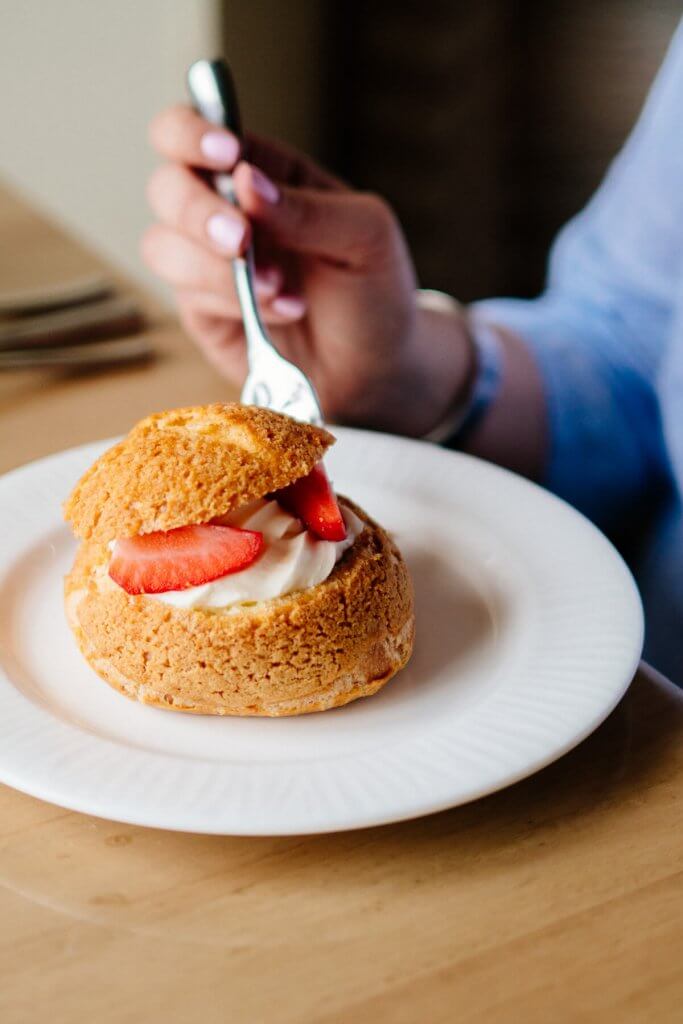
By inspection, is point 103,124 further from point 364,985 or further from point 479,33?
point 364,985

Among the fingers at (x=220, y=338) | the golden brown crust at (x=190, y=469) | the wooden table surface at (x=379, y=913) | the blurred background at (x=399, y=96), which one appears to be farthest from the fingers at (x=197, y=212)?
the blurred background at (x=399, y=96)

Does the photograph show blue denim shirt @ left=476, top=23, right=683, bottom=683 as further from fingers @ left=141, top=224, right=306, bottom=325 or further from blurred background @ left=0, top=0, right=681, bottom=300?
blurred background @ left=0, top=0, right=681, bottom=300

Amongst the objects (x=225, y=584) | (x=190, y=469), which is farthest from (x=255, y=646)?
(x=190, y=469)

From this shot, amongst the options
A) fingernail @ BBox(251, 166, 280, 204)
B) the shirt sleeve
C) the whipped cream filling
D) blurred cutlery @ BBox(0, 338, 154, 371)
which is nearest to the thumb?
fingernail @ BBox(251, 166, 280, 204)

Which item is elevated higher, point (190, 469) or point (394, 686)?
point (190, 469)

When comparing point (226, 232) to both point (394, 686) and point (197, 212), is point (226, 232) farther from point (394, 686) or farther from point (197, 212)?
A: point (394, 686)

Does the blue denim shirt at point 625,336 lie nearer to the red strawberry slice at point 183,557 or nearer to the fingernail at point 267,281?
the fingernail at point 267,281

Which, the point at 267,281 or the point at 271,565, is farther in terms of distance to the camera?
the point at 267,281
